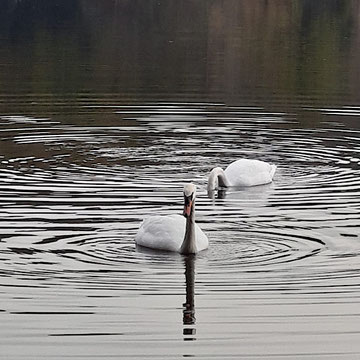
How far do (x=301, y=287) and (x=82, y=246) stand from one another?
3586 millimetres

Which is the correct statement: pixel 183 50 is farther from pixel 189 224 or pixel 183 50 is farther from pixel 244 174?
pixel 189 224

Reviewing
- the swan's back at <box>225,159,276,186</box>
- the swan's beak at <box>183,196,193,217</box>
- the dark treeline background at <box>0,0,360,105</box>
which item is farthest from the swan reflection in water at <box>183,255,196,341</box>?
the dark treeline background at <box>0,0,360,105</box>

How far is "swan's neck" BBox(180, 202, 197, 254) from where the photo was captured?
56.6 feet

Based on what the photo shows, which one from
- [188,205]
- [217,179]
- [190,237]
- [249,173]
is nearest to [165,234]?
[190,237]

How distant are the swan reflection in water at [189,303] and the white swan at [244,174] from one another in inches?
253

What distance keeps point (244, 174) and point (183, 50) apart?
3847cm

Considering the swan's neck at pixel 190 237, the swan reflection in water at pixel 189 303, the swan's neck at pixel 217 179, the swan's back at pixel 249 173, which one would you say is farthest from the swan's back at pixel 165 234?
the swan's back at pixel 249 173

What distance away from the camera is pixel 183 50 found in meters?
62.1

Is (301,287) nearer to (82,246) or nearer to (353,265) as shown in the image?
(353,265)

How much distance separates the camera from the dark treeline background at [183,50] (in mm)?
42750

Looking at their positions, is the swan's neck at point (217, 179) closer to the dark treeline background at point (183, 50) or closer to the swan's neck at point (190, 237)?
the swan's neck at point (190, 237)

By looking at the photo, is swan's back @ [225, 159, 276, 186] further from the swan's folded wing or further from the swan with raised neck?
the swan with raised neck

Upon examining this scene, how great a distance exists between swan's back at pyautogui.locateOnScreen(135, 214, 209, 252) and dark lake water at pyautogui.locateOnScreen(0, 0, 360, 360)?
18 cm

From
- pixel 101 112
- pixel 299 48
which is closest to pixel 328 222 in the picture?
pixel 101 112
